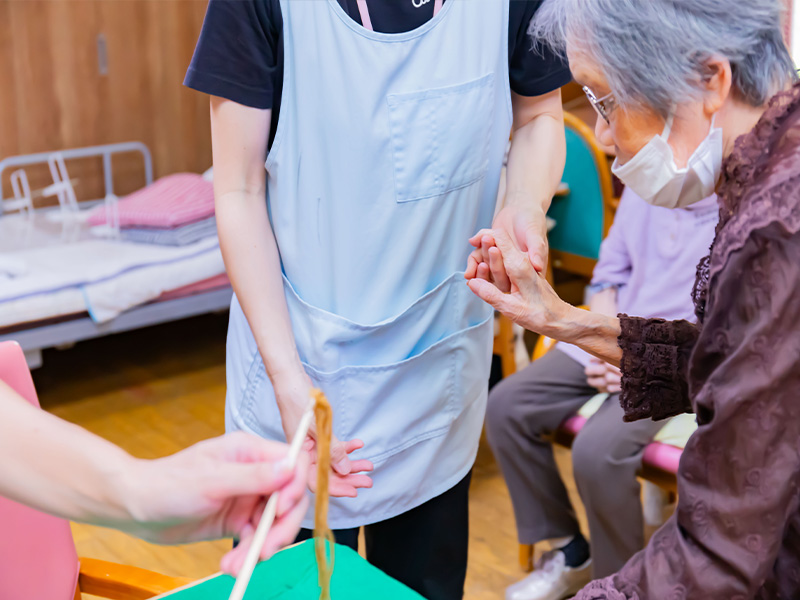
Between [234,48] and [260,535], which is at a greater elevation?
[234,48]

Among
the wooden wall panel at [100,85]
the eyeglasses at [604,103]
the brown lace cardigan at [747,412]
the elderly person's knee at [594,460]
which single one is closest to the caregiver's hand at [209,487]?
the brown lace cardigan at [747,412]

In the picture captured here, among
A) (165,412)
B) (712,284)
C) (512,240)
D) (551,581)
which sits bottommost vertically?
(165,412)

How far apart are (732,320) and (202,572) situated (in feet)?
5.99

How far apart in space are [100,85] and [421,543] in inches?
123

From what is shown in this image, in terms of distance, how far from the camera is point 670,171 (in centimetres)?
111

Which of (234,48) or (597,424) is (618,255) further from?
(234,48)

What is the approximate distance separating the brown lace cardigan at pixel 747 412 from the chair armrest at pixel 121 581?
0.62 meters

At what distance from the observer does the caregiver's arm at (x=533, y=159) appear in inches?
55.3

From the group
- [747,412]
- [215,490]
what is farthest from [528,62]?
[215,490]

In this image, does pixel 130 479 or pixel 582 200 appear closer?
pixel 130 479

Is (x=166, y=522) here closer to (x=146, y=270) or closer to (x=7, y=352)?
(x=7, y=352)

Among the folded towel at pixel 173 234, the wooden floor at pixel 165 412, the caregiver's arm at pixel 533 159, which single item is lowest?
the wooden floor at pixel 165 412

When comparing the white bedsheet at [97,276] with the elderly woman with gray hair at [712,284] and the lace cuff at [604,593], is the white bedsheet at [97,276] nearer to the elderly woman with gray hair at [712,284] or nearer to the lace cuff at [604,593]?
the elderly woman with gray hair at [712,284]

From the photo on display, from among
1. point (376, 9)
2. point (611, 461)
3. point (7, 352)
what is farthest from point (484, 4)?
point (611, 461)
